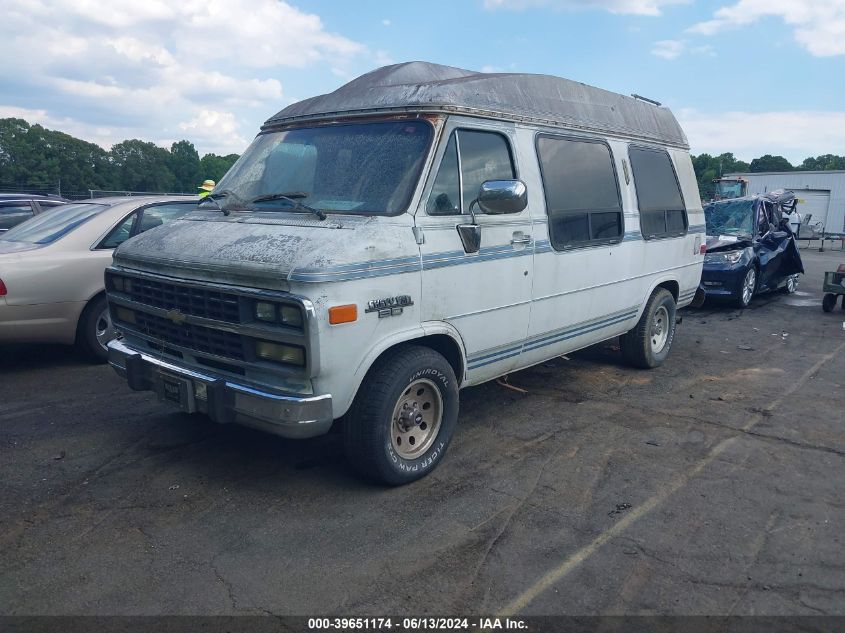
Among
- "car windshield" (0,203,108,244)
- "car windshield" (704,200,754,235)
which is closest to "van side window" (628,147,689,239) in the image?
"car windshield" (704,200,754,235)

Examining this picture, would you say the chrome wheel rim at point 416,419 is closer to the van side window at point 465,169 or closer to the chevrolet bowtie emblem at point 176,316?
the van side window at point 465,169

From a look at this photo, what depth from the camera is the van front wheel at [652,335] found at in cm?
722

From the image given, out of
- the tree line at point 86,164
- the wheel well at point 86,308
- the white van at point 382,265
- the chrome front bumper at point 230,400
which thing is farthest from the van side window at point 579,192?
the tree line at point 86,164

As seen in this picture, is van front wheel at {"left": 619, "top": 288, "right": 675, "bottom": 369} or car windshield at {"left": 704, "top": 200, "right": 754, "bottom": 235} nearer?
van front wheel at {"left": 619, "top": 288, "right": 675, "bottom": 369}

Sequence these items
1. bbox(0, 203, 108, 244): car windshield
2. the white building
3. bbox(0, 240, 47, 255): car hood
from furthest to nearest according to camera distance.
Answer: the white building < bbox(0, 203, 108, 244): car windshield < bbox(0, 240, 47, 255): car hood

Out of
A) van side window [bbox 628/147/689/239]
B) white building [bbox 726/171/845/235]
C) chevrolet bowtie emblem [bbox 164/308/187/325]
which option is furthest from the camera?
white building [bbox 726/171/845/235]

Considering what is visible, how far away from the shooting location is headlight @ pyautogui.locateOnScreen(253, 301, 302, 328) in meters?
3.69

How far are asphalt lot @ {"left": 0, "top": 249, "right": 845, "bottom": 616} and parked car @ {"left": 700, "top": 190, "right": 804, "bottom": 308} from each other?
536cm

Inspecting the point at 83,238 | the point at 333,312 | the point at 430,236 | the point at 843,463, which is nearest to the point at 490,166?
the point at 430,236

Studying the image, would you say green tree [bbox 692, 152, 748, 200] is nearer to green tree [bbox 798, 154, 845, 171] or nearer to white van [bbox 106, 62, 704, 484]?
green tree [bbox 798, 154, 845, 171]

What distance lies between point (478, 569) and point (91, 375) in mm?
4963

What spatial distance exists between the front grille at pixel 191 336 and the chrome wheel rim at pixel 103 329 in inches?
A: 97.8

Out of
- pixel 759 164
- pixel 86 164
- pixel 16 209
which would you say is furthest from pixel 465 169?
pixel 759 164

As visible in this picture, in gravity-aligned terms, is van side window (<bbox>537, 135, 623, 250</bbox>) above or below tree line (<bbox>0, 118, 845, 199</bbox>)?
below
